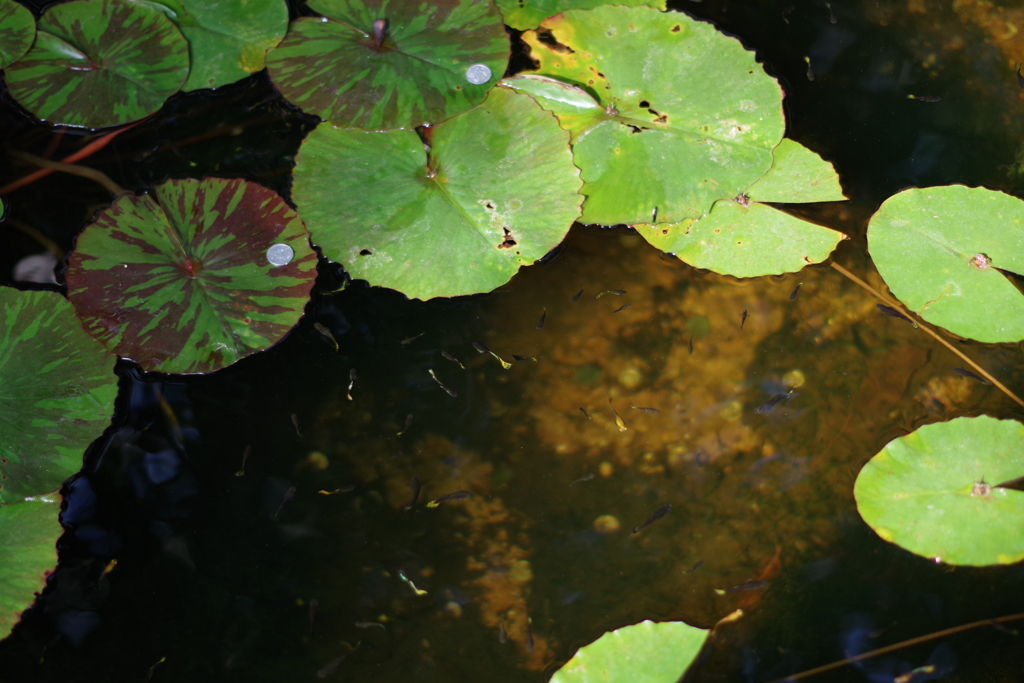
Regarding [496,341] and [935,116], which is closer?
[496,341]

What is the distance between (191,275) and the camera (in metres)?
1.57

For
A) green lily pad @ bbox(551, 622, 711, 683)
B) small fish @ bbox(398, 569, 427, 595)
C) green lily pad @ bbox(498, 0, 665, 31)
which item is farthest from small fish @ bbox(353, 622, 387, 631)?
green lily pad @ bbox(498, 0, 665, 31)

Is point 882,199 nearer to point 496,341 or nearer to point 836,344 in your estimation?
point 836,344

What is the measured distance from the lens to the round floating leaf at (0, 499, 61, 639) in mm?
1401

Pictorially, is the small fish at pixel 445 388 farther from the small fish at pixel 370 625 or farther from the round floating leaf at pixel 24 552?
the round floating leaf at pixel 24 552

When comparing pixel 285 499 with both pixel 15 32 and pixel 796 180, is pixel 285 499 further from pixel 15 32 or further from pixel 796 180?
pixel 796 180

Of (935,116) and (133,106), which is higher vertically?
(935,116)

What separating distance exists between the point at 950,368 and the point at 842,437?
0.39m

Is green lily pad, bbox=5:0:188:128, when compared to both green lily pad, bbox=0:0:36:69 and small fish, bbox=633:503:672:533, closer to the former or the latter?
green lily pad, bbox=0:0:36:69

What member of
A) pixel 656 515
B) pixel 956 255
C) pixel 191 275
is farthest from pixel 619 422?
pixel 191 275

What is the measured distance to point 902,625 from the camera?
62.6 inches

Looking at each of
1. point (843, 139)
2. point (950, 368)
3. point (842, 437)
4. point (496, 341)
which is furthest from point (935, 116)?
point (496, 341)

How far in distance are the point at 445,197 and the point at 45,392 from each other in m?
1.06

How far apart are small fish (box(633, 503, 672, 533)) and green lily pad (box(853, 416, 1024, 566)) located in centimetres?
50
